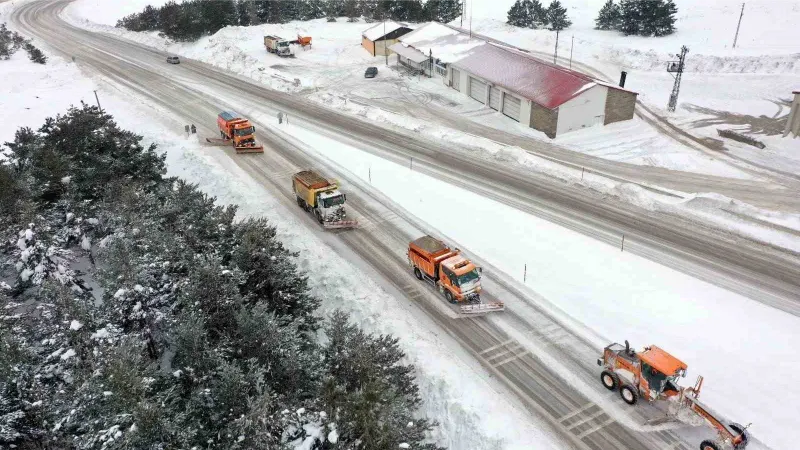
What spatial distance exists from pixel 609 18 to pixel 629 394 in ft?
287

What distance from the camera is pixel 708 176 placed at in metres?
42.7

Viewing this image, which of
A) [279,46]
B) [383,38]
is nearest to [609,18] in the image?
[383,38]

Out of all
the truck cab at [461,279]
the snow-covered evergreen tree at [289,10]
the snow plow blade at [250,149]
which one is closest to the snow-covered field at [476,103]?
the snow-covered evergreen tree at [289,10]

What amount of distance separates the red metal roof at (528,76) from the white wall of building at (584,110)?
61 cm

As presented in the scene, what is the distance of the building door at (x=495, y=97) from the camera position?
188ft

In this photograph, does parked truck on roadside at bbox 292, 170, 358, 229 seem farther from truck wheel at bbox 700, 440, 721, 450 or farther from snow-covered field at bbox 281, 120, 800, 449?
truck wheel at bbox 700, 440, 721, 450

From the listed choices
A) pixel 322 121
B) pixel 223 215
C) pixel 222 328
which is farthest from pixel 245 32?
pixel 222 328

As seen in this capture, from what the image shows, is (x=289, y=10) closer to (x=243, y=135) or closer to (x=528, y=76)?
(x=528, y=76)

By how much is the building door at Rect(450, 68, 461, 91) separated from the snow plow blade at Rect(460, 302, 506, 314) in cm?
4320

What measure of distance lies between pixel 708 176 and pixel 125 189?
42.9m

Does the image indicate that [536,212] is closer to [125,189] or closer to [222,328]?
[222,328]

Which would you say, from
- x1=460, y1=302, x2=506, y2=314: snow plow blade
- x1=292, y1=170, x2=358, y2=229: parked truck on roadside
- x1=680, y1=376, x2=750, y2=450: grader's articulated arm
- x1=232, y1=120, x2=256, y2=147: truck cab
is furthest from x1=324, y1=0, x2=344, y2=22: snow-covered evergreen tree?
x1=680, y1=376, x2=750, y2=450: grader's articulated arm

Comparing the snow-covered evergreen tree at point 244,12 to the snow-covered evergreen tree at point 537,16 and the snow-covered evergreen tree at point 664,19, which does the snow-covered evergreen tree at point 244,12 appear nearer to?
the snow-covered evergreen tree at point 537,16

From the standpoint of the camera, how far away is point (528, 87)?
53625mm
